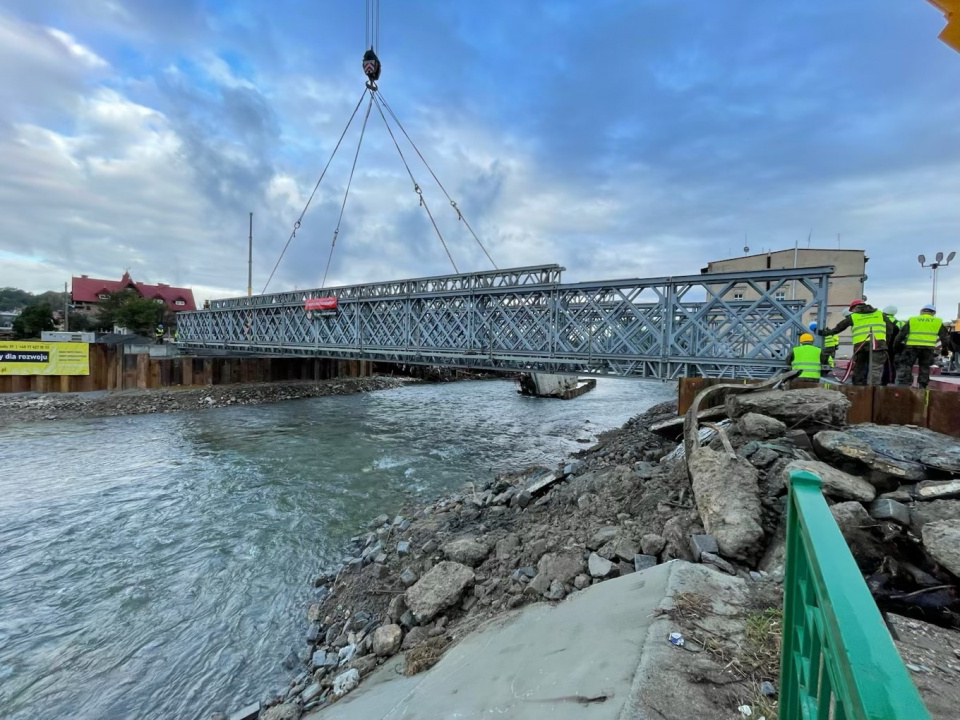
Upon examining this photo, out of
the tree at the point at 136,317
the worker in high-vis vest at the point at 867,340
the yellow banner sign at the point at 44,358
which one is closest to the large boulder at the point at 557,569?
the worker in high-vis vest at the point at 867,340

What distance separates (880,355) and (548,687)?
30.9ft

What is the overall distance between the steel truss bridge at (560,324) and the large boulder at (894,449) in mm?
6410

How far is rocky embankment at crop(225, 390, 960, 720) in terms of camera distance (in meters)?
3.50

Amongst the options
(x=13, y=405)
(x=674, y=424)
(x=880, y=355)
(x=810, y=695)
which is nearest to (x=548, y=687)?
(x=810, y=695)

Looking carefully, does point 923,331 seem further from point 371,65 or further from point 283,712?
point 371,65

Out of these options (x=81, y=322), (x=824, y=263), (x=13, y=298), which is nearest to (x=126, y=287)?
(x=81, y=322)

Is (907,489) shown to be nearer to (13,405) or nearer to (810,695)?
(810,695)

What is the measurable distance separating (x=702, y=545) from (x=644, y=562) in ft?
1.78

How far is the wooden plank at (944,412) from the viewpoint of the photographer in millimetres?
5574

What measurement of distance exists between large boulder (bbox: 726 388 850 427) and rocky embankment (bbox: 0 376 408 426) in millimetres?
A: 26901

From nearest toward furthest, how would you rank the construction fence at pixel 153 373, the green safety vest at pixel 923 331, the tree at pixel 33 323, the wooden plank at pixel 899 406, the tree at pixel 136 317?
the wooden plank at pixel 899 406 < the green safety vest at pixel 923 331 < the construction fence at pixel 153 373 < the tree at pixel 33 323 < the tree at pixel 136 317

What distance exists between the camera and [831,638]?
3.52 feet

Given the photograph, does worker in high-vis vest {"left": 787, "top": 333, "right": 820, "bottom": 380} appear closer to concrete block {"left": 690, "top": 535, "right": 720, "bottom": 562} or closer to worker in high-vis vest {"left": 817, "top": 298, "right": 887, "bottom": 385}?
worker in high-vis vest {"left": 817, "top": 298, "right": 887, "bottom": 385}

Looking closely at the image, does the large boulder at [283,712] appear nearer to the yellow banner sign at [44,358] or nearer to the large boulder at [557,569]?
the large boulder at [557,569]
